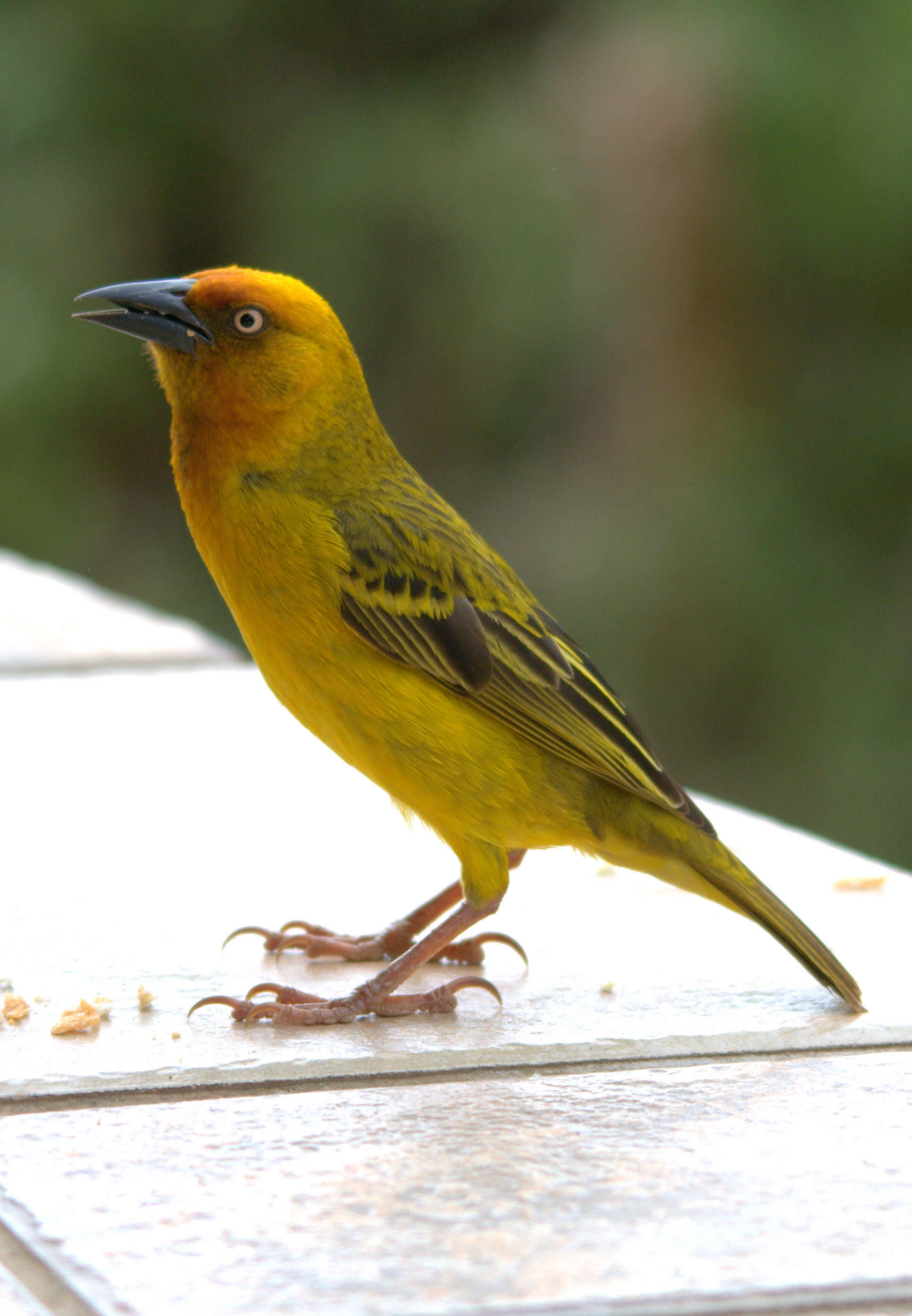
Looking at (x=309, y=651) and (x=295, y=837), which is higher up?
(x=309, y=651)

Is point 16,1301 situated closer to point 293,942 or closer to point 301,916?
point 293,942

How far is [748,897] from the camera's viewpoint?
9.41 feet

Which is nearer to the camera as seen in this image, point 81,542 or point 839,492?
point 839,492

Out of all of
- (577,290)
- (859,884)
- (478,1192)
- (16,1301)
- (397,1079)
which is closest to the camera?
(16,1301)

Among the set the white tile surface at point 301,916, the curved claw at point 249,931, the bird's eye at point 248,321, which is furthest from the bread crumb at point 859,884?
the bird's eye at point 248,321

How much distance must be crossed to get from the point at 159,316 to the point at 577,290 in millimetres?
8533

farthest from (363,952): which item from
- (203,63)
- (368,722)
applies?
(203,63)

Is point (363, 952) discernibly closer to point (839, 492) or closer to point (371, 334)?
point (839, 492)

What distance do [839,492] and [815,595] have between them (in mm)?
692

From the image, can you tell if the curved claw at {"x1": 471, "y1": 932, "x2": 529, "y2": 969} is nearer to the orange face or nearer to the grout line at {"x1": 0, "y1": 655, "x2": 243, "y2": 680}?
Answer: the orange face

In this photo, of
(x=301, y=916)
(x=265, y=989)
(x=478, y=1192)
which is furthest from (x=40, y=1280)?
(x=301, y=916)

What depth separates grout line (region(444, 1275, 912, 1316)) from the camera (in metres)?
1.66

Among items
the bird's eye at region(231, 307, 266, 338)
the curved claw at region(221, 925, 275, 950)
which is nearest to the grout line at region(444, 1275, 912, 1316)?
the curved claw at region(221, 925, 275, 950)

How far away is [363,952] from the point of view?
10.1ft
